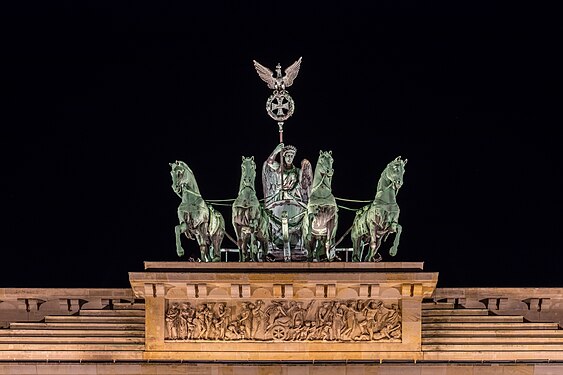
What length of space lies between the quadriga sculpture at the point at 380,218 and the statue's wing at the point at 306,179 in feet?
6.70

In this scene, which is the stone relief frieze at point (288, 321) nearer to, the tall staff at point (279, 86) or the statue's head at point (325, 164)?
the statue's head at point (325, 164)

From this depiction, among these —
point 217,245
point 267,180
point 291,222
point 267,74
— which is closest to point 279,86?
point 267,74

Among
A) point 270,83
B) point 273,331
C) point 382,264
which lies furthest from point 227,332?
point 270,83

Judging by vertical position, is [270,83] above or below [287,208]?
above

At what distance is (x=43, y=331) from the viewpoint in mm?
30672

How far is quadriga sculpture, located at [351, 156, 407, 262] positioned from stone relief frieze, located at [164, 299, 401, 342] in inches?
42.8

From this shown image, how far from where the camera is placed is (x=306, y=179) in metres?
32.9

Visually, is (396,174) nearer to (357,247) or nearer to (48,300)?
(357,247)

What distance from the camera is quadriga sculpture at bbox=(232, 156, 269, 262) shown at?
30391 mm

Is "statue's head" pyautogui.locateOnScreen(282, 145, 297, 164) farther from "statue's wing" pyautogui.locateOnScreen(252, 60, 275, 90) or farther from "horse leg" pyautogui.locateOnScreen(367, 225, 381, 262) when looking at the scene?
"horse leg" pyautogui.locateOnScreen(367, 225, 381, 262)

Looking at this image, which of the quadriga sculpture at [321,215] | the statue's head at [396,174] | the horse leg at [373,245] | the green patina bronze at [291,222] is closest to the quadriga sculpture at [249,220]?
the green patina bronze at [291,222]

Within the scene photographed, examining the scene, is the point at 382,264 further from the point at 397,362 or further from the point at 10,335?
the point at 10,335

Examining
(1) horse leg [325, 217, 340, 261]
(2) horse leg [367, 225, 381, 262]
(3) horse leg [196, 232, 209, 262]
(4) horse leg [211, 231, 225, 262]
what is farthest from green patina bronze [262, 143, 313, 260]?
(2) horse leg [367, 225, 381, 262]

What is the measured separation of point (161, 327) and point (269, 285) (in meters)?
2.07
